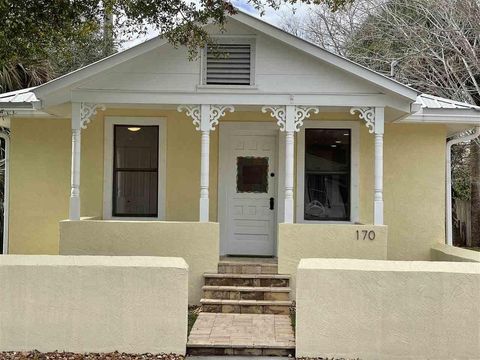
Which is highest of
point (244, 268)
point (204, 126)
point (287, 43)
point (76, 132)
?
point (287, 43)

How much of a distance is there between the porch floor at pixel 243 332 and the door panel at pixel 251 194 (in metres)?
2.39

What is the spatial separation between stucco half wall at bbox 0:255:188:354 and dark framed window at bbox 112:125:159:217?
152 inches

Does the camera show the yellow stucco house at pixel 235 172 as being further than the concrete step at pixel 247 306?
Yes

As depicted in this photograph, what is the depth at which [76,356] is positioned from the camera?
559 cm

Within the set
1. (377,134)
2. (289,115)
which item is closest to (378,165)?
(377,134)

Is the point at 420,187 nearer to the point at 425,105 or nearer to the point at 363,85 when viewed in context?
the point at 425,105

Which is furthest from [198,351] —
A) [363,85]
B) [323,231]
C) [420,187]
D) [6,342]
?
[420,187]

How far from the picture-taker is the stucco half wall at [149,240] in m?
8.00

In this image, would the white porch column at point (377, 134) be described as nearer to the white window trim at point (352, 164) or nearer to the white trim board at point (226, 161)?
the white window trim at point (352, 164)

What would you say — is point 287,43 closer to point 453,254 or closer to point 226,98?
point 226,98

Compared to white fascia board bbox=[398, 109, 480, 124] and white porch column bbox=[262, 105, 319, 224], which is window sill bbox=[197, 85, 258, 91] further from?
white fascia board bbox=[398, 109, 480, 124]

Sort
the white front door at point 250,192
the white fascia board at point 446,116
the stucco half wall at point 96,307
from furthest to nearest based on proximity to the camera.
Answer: the white front door at point 250,192 → the white fascia board at point 446,116 → the stucco half wall at point 96,307

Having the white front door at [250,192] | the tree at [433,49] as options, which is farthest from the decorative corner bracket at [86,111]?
the tree at [433,49]

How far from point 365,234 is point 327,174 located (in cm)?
187
